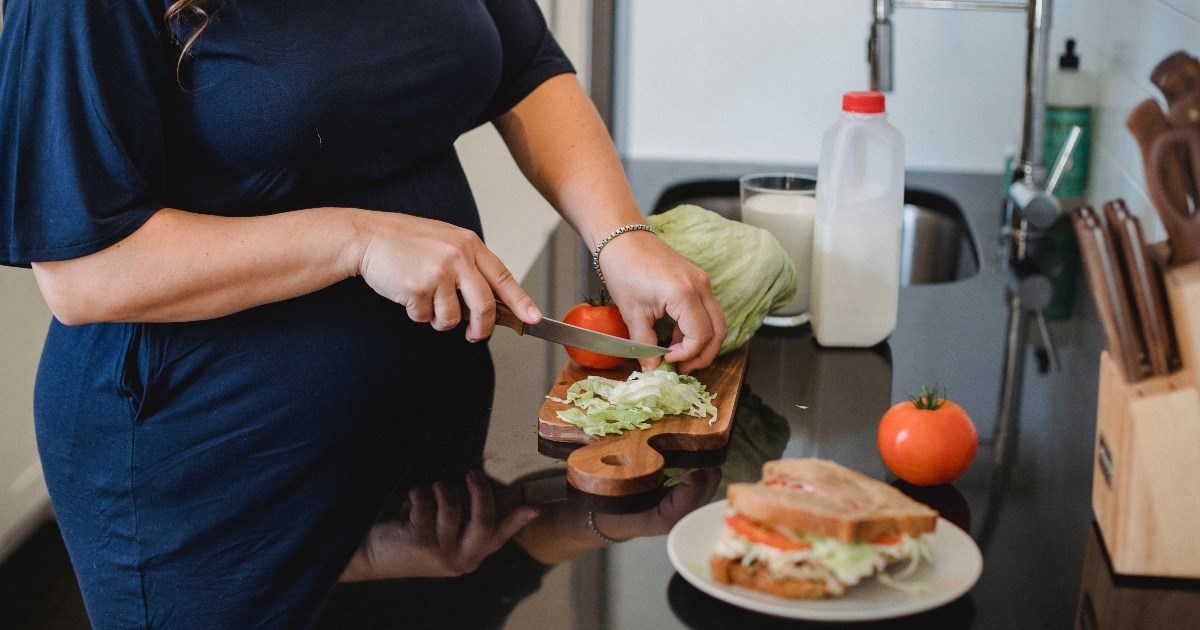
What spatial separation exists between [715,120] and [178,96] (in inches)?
61.9

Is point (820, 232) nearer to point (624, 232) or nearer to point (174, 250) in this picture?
point (624, 232)

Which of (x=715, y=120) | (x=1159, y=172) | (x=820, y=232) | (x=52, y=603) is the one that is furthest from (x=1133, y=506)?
(x=52, y=603)

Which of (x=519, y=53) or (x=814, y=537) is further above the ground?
(x=519, y=53)

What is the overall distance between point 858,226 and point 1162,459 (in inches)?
22.7

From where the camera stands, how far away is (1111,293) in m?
0.81

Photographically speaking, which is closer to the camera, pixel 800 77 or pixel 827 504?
pixel 827 504

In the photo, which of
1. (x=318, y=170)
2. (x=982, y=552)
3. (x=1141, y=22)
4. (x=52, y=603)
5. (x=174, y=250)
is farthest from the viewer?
(x=52, y=603)

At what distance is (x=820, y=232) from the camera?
1.36m

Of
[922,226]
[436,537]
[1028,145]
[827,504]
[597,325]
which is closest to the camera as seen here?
[827,504]

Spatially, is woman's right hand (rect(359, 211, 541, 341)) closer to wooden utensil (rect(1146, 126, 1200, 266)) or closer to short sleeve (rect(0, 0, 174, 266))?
short sleeve (rect(0, 0, 174, 266))

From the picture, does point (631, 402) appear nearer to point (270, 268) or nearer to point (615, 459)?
point (615, 459)

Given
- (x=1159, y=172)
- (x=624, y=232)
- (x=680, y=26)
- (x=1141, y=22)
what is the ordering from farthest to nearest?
(x=680, y=26)
(x=1141, y=22)
(x=624, y=232)
(x=1159, y=172)

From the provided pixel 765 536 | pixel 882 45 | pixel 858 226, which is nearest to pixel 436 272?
pixel 765 536

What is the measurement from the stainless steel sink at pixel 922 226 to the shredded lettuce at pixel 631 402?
3.30 ft
